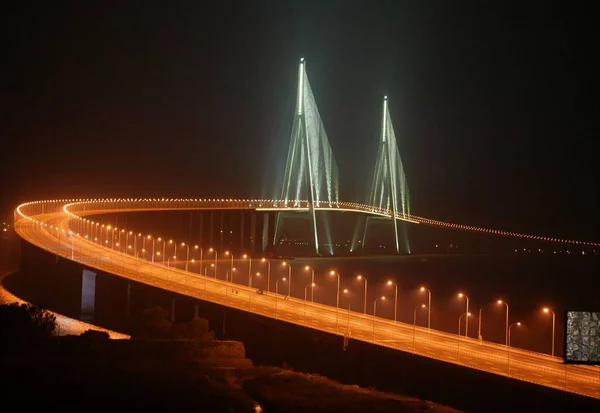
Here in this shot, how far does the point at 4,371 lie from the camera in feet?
54.3

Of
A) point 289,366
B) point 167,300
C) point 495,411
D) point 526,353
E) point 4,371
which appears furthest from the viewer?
point 167,300

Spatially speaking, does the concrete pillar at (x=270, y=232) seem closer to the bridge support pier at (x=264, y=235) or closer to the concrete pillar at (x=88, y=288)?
the bridge support pier at (x=264, y=235)

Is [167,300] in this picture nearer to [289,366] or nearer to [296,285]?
[289,366]

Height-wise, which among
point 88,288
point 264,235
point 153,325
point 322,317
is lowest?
point 153,325

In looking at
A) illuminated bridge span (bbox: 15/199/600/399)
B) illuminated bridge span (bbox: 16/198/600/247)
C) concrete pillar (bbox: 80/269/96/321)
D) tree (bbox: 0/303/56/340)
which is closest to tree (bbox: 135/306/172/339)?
illuminated bridge span (bbox: 15/199/600/399)

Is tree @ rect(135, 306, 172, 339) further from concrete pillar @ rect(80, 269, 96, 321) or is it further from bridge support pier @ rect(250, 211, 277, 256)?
bridge support pier @ rect(250, 211, 277, 256)

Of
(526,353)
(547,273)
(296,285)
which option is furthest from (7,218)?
(526,353)

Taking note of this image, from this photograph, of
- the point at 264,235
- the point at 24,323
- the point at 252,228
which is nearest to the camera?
the point at 24,323

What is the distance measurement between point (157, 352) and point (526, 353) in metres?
7.07

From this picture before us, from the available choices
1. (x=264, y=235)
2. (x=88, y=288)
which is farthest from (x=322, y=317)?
(x=264, y=235)

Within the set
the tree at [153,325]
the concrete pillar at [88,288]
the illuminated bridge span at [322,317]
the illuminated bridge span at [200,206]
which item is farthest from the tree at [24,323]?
the illuminated bridge span at [200,206]

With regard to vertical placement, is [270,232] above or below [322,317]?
above

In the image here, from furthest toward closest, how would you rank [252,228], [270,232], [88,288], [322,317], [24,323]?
1. [252,228]
2. [270,232]
3. [88,288]
4. [322,317]
5. [24,323]

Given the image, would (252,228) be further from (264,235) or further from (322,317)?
(322,317)
